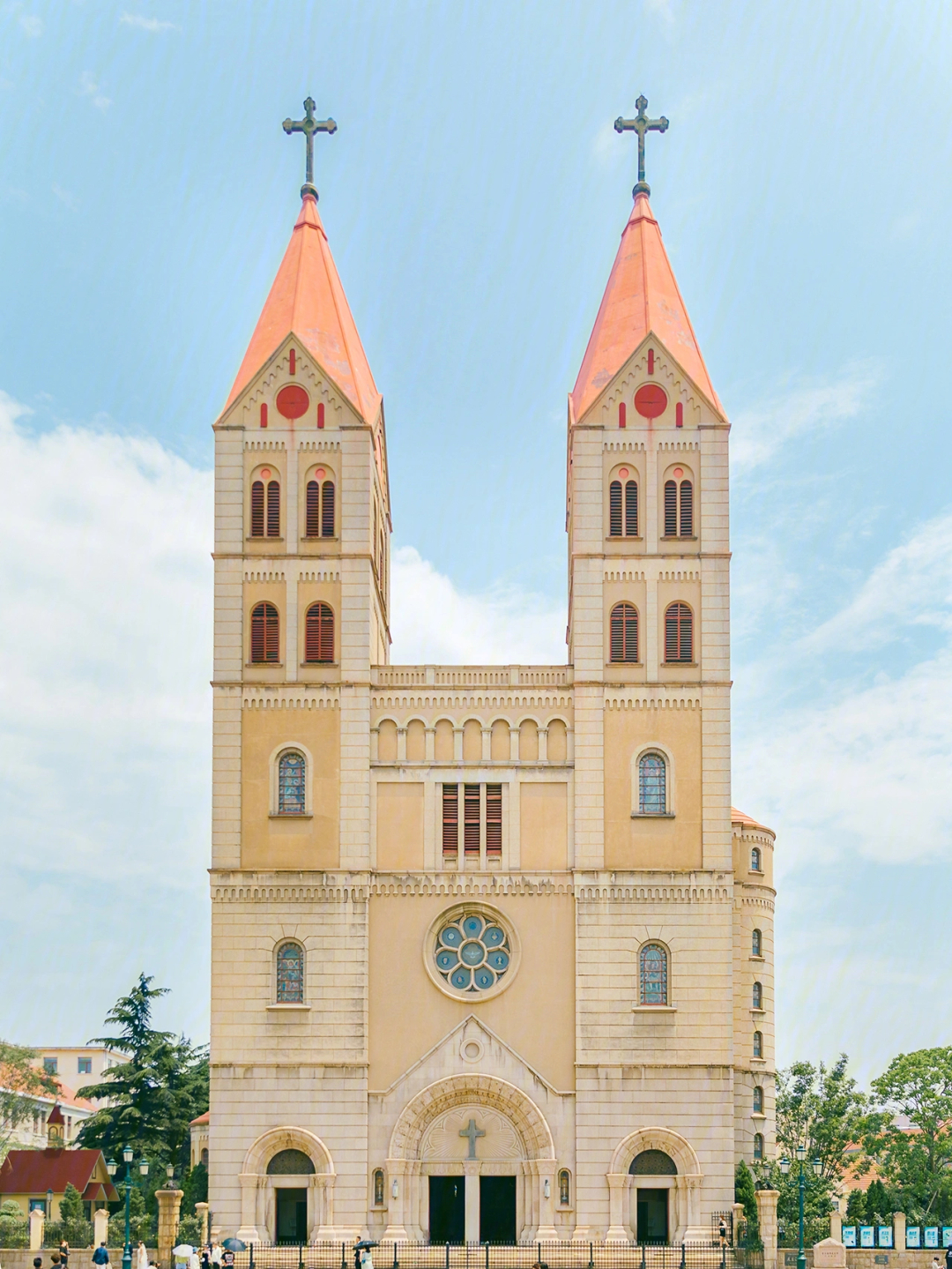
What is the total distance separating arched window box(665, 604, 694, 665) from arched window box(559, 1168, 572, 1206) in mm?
15328

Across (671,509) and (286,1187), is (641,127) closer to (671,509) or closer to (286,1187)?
(671,509)

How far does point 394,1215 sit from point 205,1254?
7.80 meters

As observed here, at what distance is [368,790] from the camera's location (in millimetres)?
54125

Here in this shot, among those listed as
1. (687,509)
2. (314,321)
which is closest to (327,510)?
(314,321)

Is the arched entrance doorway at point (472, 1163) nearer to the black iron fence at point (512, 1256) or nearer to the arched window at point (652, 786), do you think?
the black iron fence at point (512, 1256)

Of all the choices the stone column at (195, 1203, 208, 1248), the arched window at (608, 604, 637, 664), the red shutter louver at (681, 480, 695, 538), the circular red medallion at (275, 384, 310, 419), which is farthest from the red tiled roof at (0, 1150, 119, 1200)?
the red shutter louver at (681, 480, 695, 538)

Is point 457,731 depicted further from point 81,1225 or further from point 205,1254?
point 81,1225

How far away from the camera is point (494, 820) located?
54.3 m

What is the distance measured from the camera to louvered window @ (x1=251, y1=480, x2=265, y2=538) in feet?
184

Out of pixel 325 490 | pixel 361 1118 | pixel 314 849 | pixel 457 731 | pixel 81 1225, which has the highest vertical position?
pixel 325 490

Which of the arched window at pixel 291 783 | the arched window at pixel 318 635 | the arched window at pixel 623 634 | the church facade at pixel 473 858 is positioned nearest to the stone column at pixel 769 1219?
the church facade at pixel 473 858

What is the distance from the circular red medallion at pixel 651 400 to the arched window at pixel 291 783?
15.2 m

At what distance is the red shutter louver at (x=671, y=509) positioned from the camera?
56125 mm

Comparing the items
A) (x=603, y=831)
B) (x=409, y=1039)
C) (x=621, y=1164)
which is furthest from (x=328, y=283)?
(x=621, y=1164)
